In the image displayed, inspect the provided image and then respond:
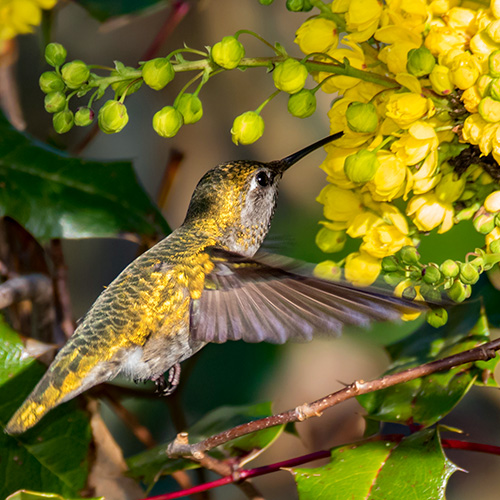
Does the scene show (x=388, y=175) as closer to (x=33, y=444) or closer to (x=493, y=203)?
(x=493, y=203)

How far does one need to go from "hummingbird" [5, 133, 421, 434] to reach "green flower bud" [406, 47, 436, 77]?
0.17 m

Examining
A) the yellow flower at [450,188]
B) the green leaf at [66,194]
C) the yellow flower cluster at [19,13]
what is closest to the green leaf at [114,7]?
the yellow flower cluster at [19,13]

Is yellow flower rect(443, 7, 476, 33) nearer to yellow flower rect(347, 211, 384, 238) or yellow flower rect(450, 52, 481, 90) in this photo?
yellow flower rect(450, 52, 481, 90)

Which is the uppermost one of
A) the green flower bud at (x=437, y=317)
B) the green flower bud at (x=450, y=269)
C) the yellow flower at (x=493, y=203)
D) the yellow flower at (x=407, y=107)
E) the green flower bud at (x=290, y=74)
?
the green flower bud at (x=290, y=74)

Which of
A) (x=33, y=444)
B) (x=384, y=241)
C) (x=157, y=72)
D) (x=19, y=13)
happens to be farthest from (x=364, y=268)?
(x=19, y=13)

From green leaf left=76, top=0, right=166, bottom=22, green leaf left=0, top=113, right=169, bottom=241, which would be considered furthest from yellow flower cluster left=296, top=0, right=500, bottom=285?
green leaf left=76, top=0, right=166, bottom=22

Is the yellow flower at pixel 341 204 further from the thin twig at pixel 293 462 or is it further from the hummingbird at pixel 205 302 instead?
Result: the thin twig at pixel 293 462

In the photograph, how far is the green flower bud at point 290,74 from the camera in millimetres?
805

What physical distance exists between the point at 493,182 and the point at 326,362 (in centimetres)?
138

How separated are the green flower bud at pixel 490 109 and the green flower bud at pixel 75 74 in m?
0.47

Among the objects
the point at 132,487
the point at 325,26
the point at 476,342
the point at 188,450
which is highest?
the point at 325,26

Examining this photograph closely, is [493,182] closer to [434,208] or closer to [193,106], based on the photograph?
[434,208]

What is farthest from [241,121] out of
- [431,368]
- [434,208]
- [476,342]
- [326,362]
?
[326,362]

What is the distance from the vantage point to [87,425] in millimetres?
1239
